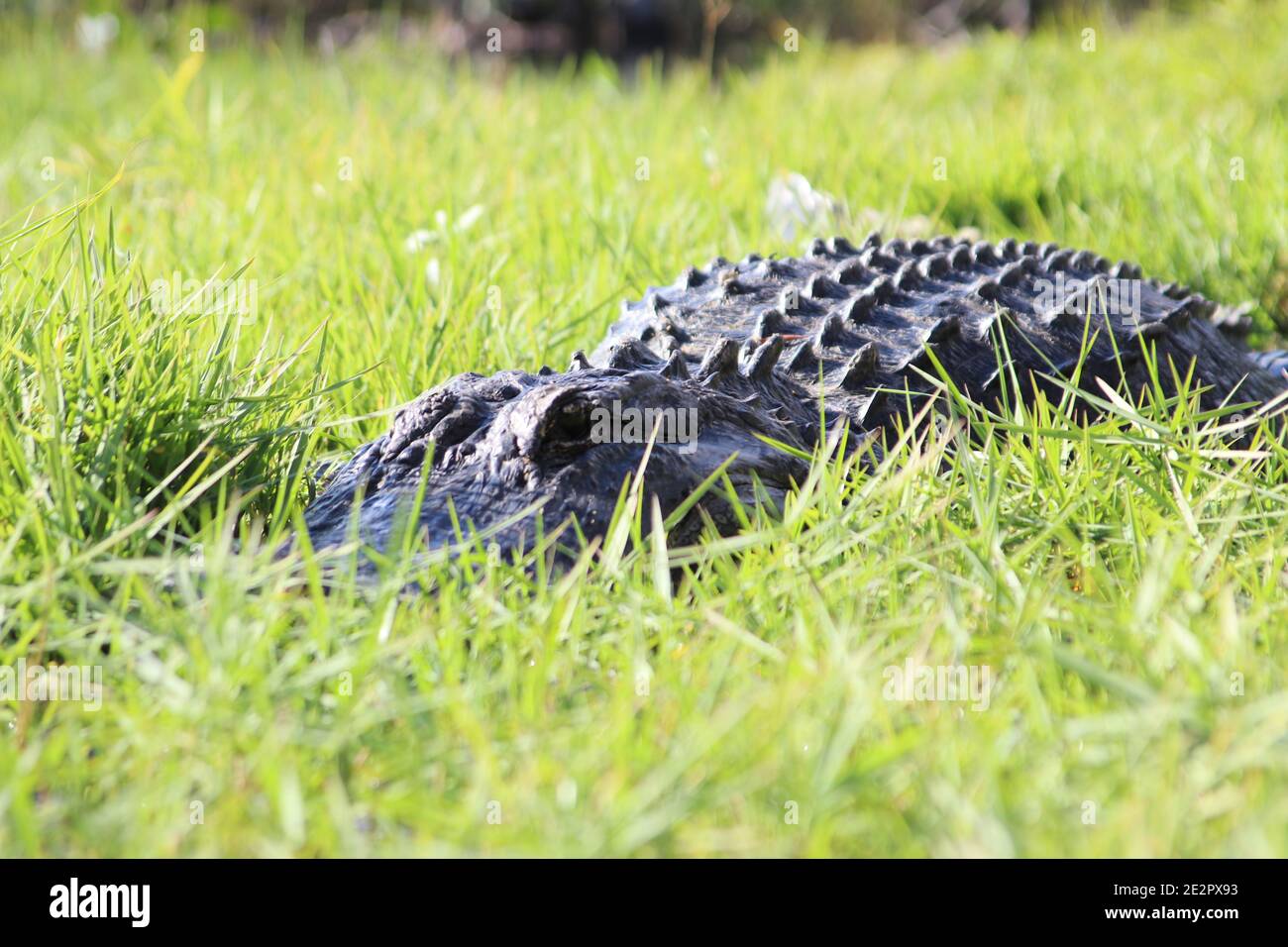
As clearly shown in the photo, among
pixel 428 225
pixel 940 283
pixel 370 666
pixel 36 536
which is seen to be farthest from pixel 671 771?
pixel 428 225

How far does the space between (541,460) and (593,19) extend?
8039mm

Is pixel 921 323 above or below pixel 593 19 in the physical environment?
below

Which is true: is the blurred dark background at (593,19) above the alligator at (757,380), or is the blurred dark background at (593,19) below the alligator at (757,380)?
above

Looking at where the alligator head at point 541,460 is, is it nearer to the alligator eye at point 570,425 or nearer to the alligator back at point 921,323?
the alligator eye at point 570,425

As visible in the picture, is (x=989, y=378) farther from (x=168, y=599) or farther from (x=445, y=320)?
(x=168, y=599)

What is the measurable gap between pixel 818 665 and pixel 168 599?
2.86ft

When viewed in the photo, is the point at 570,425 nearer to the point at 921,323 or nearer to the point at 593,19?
the point at 921,323

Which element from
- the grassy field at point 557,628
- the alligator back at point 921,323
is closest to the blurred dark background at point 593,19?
the alligator back at point 921,323

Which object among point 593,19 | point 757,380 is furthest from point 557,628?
point 593,19

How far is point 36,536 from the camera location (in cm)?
172

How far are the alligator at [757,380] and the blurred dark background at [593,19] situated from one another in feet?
17.7

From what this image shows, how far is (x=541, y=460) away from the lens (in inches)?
76.4

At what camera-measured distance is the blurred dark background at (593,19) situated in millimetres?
8812

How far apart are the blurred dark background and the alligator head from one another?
6.32 m
